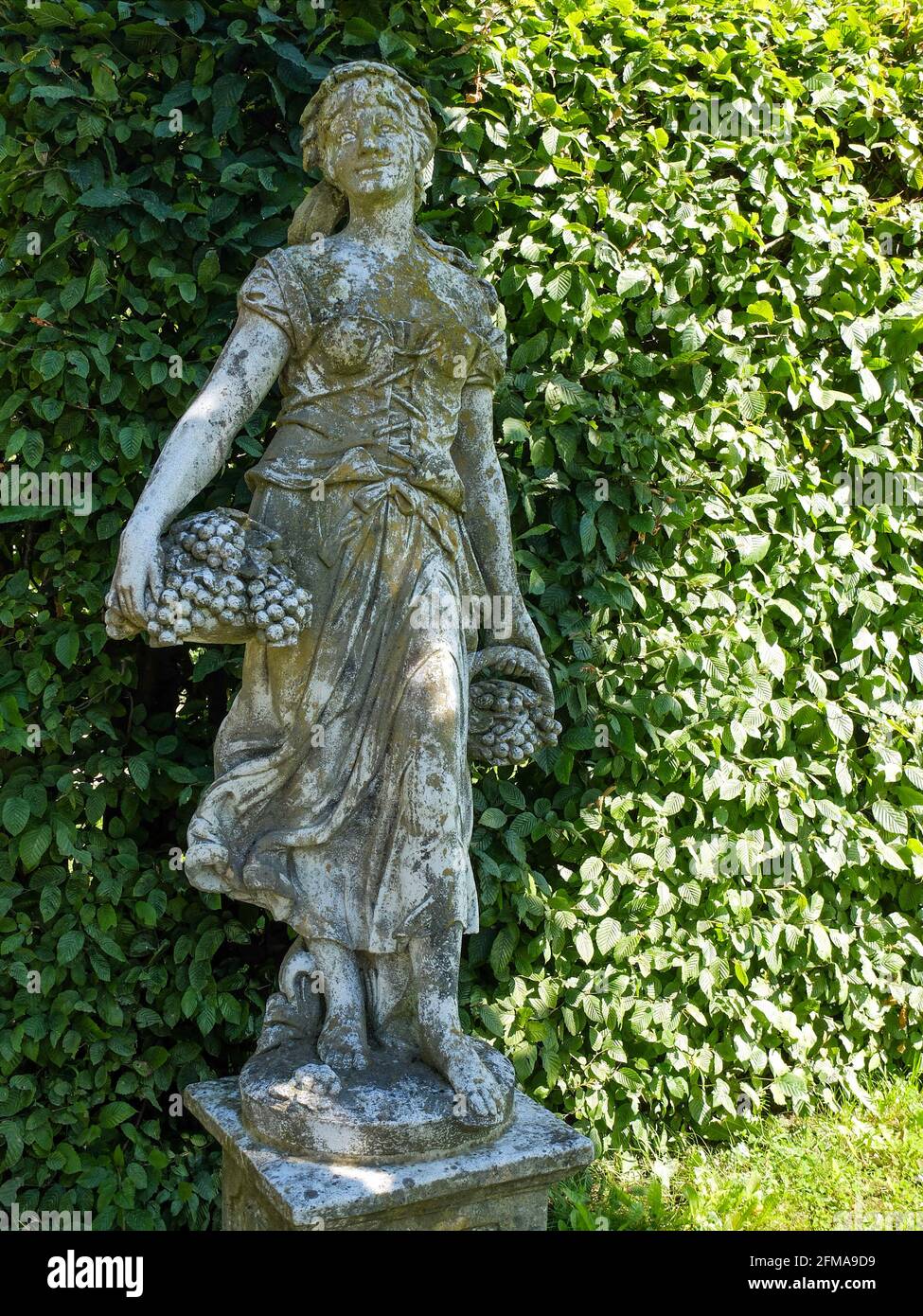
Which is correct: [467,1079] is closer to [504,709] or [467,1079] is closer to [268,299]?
[504,709]

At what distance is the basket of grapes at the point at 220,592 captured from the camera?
2.28m

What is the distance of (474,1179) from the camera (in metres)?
2.42

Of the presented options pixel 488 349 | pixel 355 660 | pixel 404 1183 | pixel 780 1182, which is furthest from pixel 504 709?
pixel 780 1182

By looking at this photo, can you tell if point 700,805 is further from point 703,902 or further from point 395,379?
point 395,379

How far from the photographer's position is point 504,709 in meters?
2.84

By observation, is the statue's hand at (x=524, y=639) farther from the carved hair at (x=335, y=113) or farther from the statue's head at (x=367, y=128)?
the statue's head at (x=367, y=128)

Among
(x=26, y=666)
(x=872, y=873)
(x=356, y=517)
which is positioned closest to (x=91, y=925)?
(x=26, y=666)

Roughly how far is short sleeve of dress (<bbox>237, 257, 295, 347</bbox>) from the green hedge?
957 mm

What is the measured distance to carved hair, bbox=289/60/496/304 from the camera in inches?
98.2

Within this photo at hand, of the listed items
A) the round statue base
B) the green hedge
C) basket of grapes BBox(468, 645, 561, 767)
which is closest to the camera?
the round statue base

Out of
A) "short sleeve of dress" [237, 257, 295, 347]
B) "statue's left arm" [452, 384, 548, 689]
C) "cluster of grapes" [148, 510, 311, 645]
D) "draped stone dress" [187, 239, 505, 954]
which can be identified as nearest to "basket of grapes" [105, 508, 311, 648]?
"cluster of grapes" [148, 510, 311, 645]

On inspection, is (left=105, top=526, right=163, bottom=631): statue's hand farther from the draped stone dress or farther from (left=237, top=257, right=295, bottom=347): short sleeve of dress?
(left=237, top=257, right=295, bottom=347): short sleeve of dress
